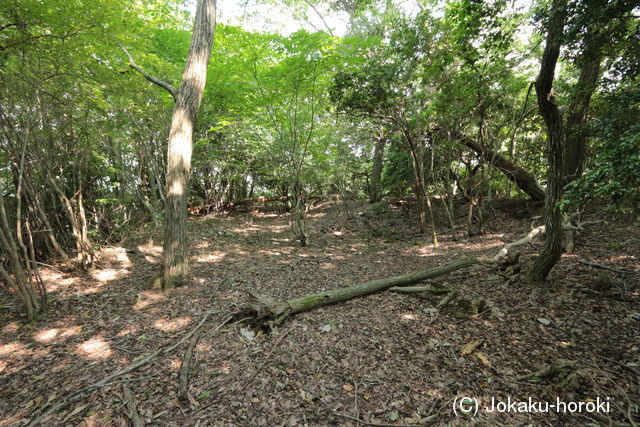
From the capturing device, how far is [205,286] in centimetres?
491

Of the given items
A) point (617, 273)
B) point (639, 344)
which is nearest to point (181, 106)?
point (639, 344)

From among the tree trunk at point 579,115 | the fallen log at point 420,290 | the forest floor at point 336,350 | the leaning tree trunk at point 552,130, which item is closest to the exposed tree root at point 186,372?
the forest floor at point 336,350

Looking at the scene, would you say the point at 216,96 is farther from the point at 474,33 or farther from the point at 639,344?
the point at 639,344

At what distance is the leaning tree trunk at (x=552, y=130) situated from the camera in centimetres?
341

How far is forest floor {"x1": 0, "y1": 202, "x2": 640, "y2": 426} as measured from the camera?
2389mm

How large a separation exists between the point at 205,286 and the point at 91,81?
15.2 ft

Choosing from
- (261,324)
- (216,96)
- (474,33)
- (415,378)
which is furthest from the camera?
(216,96)

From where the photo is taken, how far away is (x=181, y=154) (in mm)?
4727

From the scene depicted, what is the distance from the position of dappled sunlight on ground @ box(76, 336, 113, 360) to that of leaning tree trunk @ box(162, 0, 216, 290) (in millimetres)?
1316

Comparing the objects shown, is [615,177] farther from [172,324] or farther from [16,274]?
[16,274]

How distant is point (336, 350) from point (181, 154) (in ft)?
13.8

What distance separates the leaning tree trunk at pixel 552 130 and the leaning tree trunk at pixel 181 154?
18.5 feet

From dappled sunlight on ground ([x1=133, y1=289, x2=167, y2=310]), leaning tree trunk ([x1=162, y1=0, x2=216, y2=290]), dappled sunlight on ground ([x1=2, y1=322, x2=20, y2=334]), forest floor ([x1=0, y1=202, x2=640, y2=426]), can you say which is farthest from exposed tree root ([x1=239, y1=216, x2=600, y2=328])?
dappled sunlight on ground ([x1=2, y1=322, x2=20, y2=334])

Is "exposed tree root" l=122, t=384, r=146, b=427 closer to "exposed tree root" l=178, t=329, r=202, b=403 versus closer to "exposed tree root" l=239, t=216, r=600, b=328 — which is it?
"exposed tree root" l=178, t=329, r=202, b=403
